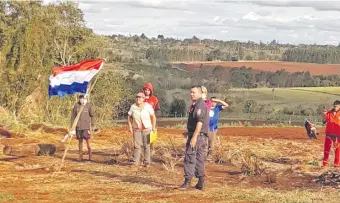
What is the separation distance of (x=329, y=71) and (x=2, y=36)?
177 ft

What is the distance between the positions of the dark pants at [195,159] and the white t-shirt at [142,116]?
8.44 ft

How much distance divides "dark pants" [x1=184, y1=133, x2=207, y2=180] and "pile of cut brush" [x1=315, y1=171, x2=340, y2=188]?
8.33 ft

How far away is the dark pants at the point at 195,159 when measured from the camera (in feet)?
34.3

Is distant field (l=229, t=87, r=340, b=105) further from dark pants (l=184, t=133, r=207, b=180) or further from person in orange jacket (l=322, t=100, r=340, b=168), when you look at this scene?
dark pants (l=184, t=133, r=207, b=180)

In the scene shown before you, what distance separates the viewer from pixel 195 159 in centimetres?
1049

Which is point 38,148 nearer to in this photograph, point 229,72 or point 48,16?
point 48,16

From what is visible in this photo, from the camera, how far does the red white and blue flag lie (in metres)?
13.0

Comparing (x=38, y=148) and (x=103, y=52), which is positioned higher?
(x=103, y=52)

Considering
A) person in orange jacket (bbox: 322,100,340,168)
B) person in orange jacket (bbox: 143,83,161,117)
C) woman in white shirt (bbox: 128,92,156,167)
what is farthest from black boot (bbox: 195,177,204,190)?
person in orange jacket (bbox: 322,100,340,168)

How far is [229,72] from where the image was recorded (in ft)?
233

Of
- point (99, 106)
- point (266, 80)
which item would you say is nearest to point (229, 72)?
point (266, 80)

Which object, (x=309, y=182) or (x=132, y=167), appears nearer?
(x=309, y=182)

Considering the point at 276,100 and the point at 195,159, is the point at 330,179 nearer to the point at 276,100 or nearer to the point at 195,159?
the point at 195,159

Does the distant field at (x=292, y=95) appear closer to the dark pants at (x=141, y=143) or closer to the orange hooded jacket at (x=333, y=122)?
the orange hooded jacket at (x=333, y=122)
